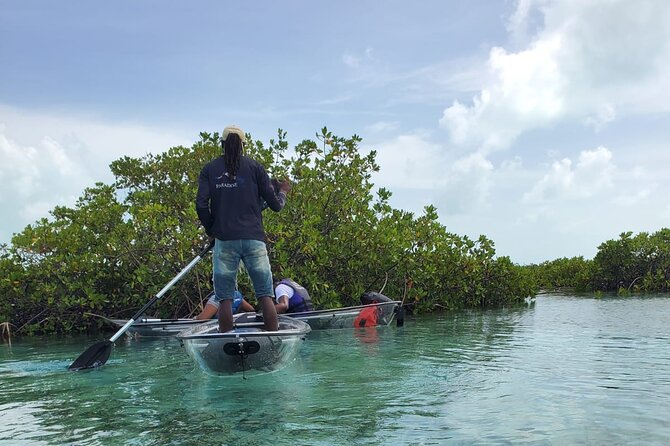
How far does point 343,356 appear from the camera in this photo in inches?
338

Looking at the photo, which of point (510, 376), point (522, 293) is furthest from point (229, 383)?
point (522, 293)

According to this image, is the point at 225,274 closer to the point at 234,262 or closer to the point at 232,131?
the point at 234,262

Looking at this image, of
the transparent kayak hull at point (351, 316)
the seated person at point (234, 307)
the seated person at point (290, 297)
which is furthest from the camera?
the transparent kayak hull at point (351, 316)

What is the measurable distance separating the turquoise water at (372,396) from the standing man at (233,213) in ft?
3.85

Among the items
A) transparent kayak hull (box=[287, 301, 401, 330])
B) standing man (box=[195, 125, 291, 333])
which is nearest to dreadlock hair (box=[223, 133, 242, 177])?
standing man (box=[195, 125, 291, 333])

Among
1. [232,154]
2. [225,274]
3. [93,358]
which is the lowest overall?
[93,358]

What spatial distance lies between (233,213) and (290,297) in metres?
4.86

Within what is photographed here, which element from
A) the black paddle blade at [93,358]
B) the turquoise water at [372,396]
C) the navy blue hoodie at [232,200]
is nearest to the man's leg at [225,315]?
the turquoise water at [372,396]

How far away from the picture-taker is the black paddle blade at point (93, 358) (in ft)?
27.0

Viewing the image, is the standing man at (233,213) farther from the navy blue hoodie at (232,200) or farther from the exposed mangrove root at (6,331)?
the exposed mangrove root at (6,331)

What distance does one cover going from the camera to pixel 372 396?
5.77m

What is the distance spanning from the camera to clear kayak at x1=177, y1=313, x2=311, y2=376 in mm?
6051

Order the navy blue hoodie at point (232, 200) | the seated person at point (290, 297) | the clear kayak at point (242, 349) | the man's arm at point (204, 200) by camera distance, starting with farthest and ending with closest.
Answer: the seated person at point (290, 297)
the man's arm at point (204, 200)
the navy blue hoodie at point (232, 200)
the clear kayak at point (242, 349)

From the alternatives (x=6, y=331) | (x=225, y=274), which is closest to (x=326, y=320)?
(x=225, y=274)
